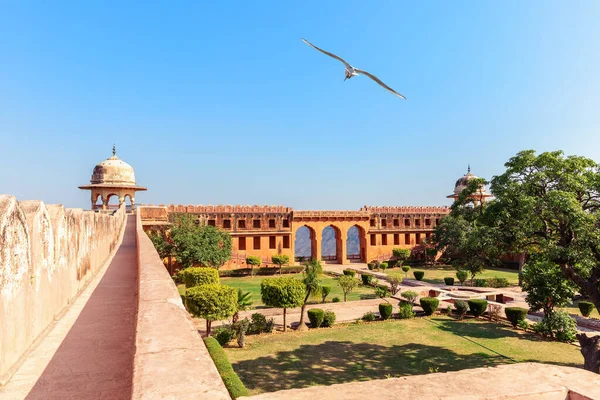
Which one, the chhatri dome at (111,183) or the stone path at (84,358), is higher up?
the chhatri dome at (111,183)

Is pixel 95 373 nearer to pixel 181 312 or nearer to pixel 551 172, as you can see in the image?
pixel 181 312

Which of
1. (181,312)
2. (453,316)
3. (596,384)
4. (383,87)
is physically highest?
(383,87)

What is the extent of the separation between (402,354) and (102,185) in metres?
24.8

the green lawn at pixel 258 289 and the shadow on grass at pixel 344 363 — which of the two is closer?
the shadow on grass at pixel 344 363

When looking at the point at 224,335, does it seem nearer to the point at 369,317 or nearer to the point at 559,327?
the point at 369,317

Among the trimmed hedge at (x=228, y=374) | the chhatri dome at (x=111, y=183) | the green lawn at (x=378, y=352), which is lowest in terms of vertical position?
the green lawn at (x=378, y=352)

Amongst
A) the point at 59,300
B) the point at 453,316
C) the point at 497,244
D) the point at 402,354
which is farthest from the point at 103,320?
the point at 453,316

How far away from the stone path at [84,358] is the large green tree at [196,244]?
2294cm

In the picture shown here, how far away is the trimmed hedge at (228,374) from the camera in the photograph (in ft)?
28.6

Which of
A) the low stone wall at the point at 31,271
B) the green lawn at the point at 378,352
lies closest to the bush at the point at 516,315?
the green lawn at the point at 378,352

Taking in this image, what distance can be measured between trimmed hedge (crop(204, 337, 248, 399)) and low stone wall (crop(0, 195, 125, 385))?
16.2 ft

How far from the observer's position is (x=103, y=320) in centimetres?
410

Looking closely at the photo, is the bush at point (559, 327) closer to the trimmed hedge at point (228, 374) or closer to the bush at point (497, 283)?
the bush at point (497, 283)

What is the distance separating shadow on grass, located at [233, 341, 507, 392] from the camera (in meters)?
11.2
